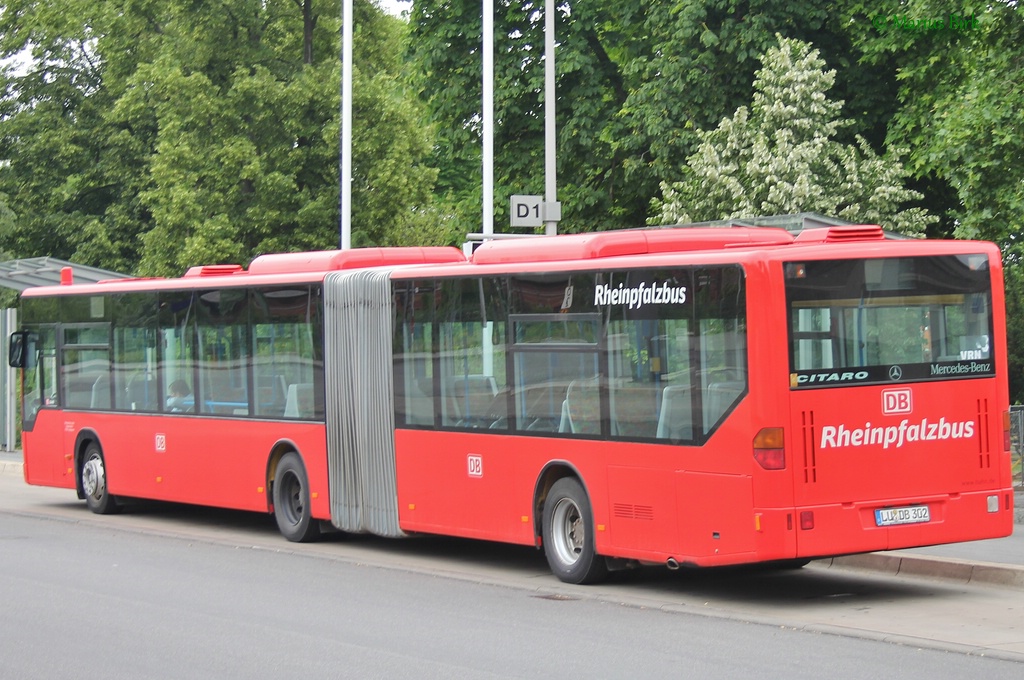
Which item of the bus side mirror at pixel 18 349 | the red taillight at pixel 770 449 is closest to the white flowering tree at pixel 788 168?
the bus side mirror at pixel 18 349

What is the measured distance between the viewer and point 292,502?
17.7 meters

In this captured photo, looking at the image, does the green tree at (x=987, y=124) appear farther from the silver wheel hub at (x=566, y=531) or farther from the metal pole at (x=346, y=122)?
the metal pole at (x=346, y=122)

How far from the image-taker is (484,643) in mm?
10383

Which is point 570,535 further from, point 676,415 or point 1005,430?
point 1005,430

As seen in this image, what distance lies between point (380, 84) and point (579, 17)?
451 centimetres

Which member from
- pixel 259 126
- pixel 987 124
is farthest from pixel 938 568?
pixel 259 126

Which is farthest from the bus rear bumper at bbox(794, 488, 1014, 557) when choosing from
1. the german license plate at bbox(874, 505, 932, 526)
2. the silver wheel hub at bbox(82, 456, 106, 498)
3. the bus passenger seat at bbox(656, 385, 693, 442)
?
the silver wheel hub at bbox(82, 456, 106, 498)

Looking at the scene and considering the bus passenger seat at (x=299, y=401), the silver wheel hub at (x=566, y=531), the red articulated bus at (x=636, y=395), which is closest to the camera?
the red articulated bus at (x=636, y=395)

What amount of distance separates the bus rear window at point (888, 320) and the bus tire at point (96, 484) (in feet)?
39.1

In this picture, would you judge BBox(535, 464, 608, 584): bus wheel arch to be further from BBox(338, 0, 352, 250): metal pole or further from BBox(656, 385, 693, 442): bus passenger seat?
BBox(338, 0, 352, 250): metal pole

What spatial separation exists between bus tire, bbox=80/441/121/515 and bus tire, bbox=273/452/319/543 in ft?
13.9

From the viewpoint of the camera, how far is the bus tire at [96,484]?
21.2 m

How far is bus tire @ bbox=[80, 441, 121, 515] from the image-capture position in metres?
21.2

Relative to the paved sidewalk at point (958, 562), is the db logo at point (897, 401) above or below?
above
